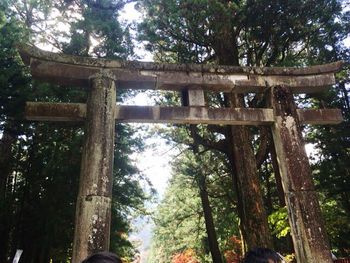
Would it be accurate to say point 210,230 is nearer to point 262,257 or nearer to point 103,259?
point 262,257

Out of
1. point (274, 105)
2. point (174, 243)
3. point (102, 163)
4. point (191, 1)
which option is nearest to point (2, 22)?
point (191, 1)

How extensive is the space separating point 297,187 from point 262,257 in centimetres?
366

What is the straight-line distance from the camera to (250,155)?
383 inches

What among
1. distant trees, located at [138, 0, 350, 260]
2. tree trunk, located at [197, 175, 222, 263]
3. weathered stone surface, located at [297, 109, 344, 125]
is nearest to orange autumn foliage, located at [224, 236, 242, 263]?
tree trunk, located at [197, 175, 222, 263]

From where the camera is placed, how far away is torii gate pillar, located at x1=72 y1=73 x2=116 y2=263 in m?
4.77

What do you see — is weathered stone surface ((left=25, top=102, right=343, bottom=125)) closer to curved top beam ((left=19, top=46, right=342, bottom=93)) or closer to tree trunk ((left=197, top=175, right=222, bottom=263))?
curved top beam ((left=19, top=46, right=342, bottom=93))

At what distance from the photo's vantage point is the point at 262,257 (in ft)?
7.38

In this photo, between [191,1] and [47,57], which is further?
[191,1]

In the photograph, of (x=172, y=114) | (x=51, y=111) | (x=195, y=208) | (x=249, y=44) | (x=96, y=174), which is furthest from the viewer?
(x=195, y=208)

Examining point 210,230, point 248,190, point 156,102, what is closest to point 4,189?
point 156,102

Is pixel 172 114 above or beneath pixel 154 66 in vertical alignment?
beneath

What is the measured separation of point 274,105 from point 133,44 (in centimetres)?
621

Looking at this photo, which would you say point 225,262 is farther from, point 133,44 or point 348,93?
point 133,44

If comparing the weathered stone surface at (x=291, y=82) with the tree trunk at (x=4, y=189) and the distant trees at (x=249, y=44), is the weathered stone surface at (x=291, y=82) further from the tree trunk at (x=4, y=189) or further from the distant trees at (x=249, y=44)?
the tree trunk at (x=4, y=189)
